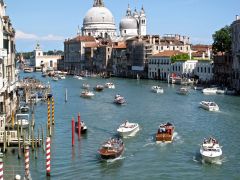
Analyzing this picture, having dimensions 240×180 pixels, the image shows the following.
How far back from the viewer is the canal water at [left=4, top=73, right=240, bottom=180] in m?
15.3

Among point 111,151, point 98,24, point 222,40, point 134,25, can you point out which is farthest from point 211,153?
point 98,24

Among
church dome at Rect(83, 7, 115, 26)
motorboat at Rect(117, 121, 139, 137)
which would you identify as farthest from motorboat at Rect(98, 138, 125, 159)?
church dome at Rect(83, 7, 115, 26)

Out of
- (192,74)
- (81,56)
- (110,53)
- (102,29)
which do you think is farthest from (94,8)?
(192,74)

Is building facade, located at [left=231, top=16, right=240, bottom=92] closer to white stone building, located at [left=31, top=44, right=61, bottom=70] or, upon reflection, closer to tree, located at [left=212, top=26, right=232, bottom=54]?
tree, located at [left=212, top=26, right=232, bottom=54]

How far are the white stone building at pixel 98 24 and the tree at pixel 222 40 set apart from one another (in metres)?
43.6

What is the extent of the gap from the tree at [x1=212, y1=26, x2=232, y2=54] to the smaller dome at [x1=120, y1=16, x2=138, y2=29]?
3775cm

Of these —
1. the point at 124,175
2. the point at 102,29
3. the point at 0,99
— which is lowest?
the point at 124,175

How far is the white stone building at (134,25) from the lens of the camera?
87.6 m

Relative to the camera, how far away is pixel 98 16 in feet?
308

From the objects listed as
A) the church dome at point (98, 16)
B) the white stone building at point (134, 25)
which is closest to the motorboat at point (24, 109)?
the white stone building at point (134, 25)

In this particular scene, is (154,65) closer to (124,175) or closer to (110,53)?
(110,53)

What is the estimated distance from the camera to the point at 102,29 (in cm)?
9375

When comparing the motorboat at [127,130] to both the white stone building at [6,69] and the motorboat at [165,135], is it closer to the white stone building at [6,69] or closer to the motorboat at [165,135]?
the motorboat at [165,135]

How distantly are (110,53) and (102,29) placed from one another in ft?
62.1
